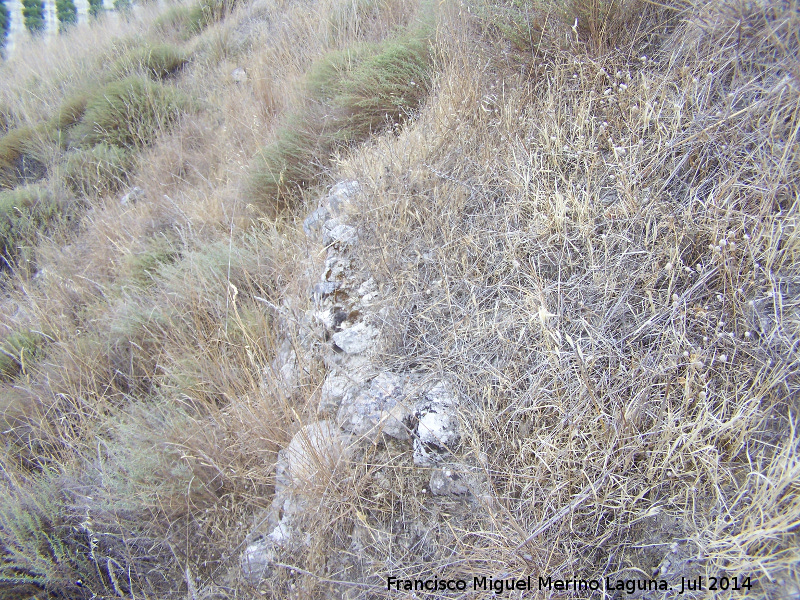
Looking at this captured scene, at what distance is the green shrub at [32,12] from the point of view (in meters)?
12.1

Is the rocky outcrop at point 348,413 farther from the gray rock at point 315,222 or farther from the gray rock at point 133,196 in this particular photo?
the gray rock at point 133,196

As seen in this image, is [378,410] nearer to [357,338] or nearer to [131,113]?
[357,338]

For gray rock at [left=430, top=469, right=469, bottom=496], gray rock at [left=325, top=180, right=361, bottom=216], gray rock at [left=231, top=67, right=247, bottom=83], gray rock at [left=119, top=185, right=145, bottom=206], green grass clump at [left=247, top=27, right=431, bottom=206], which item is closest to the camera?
gray rock at [left=430, top=469, right=469, bottom=496]

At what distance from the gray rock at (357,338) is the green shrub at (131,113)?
4.35m

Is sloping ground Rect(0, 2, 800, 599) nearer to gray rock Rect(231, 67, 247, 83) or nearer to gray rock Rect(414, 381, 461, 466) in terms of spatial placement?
gray rock Rect(414, 381, 461, 466)

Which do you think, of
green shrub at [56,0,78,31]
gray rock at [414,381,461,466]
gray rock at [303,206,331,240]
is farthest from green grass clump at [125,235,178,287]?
green shrub at [56,0,78,31]

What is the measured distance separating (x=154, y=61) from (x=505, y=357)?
22.3 feet

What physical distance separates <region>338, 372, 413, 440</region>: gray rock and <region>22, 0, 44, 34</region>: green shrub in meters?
16.0

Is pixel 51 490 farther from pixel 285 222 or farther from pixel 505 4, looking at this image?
pixel 505 4

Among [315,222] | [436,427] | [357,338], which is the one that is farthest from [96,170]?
[436,427]

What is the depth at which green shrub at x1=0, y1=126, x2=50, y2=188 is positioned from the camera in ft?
18.3

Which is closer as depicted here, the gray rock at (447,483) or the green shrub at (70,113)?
the gray rock at (447,483)

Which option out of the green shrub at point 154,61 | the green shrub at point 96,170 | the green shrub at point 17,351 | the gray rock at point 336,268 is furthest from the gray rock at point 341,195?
the green shrub at point 154,61

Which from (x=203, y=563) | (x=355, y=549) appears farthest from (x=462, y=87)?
(x=203, y=563)
